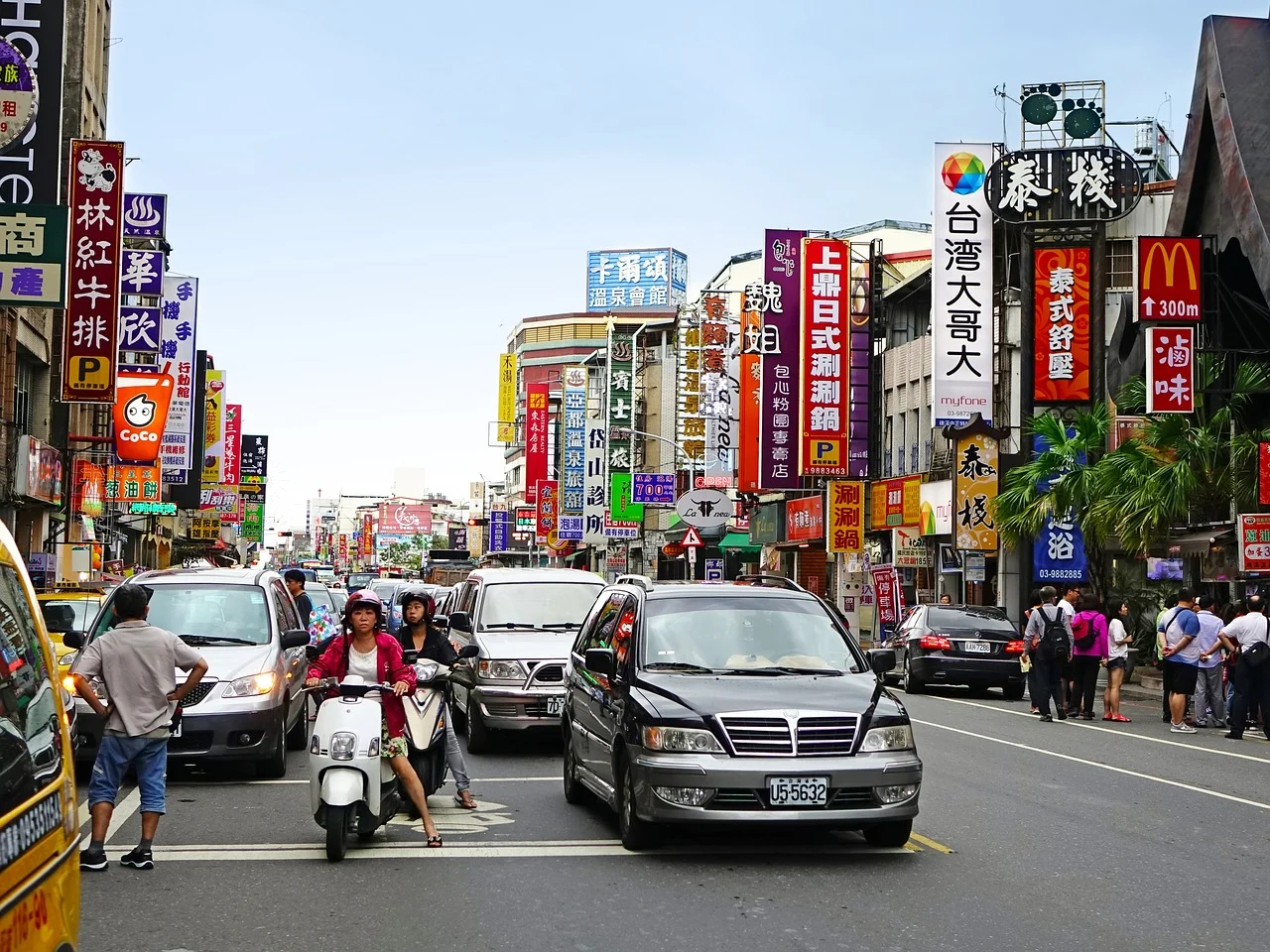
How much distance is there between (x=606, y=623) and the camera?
12172mm

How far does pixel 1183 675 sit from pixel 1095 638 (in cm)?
162

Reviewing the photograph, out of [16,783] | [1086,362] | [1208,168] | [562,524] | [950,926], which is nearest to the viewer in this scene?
[16,783]

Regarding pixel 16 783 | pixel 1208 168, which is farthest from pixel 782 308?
pixel 16 783

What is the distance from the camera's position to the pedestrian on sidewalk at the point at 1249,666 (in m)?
19.5

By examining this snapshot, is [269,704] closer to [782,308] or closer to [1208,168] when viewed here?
[1208,168]

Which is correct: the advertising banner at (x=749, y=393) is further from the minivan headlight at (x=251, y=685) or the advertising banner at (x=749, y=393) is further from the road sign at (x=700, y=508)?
the minivan headlight at (x=251, y=685)

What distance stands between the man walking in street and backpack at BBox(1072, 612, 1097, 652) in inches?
609

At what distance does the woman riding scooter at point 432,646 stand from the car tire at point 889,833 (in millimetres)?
3132

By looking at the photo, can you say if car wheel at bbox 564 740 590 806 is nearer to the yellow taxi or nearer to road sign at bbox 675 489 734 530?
the yellow taxi

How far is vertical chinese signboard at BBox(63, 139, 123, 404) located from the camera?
30.0 metres

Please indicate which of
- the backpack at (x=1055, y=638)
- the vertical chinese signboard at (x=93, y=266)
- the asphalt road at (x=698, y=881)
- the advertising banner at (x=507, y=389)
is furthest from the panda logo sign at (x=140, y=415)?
the advertising banner at (x=507, y=389)

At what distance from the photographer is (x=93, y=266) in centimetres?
3031

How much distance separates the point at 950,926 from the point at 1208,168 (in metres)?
28.1

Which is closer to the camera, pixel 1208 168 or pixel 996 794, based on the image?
pixel 996 794
